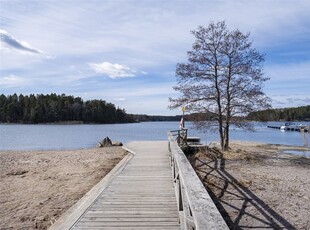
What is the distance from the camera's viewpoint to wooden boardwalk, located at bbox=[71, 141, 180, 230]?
5.55 metres

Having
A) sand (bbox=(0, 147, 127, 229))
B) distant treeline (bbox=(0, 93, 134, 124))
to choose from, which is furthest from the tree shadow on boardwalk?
distant treeline (bbox=(0, 93, 134, 124))

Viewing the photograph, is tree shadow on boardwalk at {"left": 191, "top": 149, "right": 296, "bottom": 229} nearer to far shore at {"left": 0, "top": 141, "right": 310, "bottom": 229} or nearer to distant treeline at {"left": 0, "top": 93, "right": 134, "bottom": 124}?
far shore at {"left": 0, "top": 141, "right": 310, "bottom": 229}

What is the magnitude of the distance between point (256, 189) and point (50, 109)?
11945 centimetres

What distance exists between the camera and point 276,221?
8.05 m

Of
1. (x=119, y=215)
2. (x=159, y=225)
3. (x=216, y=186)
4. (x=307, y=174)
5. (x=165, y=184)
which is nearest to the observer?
(x=159, y=225)

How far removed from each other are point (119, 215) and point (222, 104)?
1616 centimetres

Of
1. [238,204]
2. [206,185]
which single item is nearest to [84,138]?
[206,185]

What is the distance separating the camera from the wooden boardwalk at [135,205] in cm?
555

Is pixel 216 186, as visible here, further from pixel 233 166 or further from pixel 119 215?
pixel 119 215

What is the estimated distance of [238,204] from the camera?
9570 millimetres

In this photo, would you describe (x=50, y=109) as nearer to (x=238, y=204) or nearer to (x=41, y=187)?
(x=41, y=187)

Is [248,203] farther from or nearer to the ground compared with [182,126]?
nearer to the ground

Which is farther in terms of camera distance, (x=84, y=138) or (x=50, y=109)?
(x=50, y=109)

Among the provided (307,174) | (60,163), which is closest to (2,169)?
(60,163)
